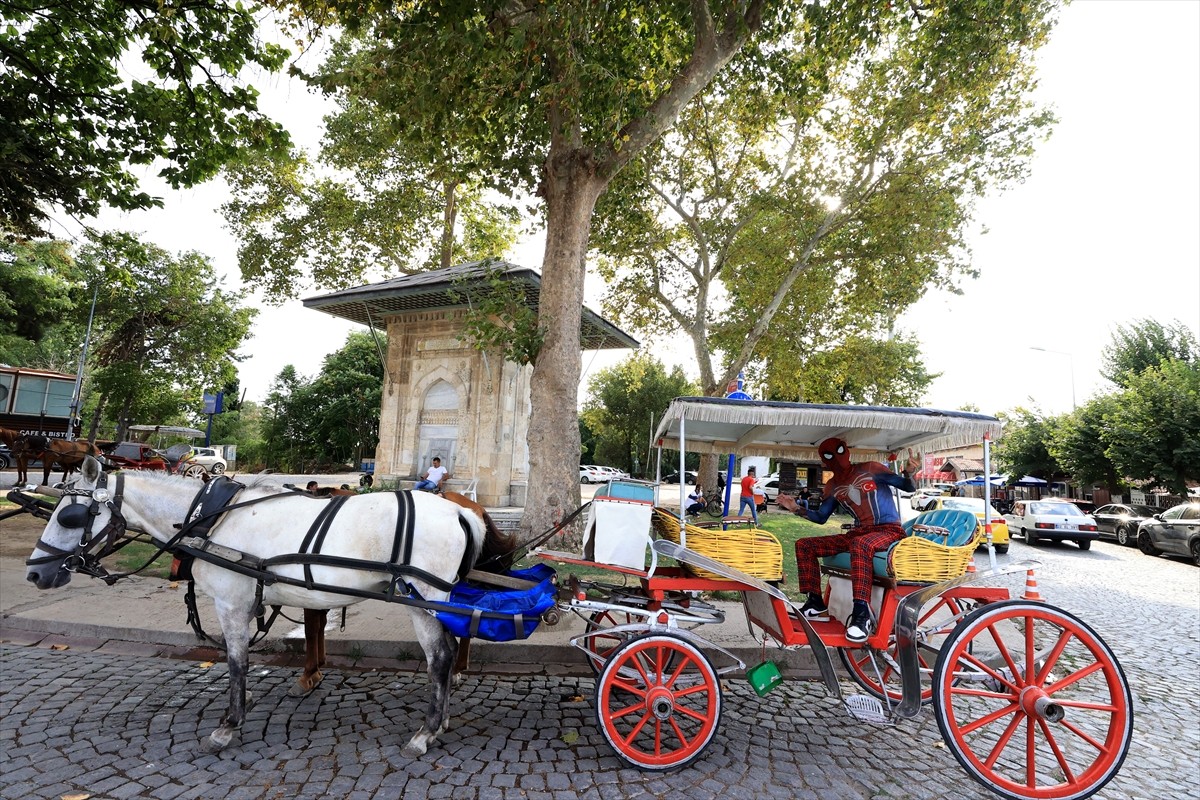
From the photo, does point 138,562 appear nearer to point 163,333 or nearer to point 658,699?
point 658,699

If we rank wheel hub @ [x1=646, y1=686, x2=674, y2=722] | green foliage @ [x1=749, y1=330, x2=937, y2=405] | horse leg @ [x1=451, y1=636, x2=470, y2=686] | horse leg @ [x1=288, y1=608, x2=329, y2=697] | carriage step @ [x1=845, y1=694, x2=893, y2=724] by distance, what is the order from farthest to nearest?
green foliage @ [x1=749, y1=330, x2=937, y2=405], horse leg @ [x1=451, y1=636, x2=470, y2=686], horse leg @ [x1=288, y1=608, x2=329, y2=697], carriage step @ [x1=845, y1=694, x2=893, y2=724], wheel hub @ [x1=646, y1=686, x2=674, y2=722]

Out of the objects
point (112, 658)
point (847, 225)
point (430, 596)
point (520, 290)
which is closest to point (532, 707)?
point (430, 596)

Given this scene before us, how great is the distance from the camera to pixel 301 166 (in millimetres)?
18719

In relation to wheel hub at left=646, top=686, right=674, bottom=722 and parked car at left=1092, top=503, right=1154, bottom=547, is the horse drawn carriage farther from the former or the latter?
parked car at left=1092, top=503, right=1154, bottom=547

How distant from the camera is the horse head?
3395 millimetres

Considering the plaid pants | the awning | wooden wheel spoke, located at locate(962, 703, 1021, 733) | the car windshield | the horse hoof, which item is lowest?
the horse hoof

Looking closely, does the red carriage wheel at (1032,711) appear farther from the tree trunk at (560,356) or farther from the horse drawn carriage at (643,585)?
the tree trunk at (560,356)

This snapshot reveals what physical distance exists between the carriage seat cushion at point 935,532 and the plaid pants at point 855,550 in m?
0.07

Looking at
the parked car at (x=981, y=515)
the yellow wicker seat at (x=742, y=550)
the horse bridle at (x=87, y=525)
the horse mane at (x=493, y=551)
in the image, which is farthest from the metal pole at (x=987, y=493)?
the parked car at (x=981, y=515)

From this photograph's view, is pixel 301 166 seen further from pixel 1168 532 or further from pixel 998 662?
pixel 1168 532

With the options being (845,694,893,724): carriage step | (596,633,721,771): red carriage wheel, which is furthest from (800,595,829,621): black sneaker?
(596,633,721,771): red carriage wheel

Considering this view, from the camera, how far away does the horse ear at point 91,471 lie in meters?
3.54

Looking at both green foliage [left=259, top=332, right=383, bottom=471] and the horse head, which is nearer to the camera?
the horse head

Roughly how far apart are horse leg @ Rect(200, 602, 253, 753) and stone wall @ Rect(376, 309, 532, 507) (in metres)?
12.7
